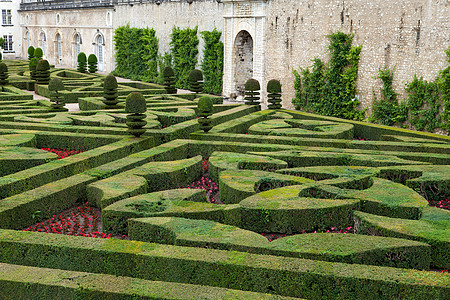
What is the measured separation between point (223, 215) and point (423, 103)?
9.37 metres

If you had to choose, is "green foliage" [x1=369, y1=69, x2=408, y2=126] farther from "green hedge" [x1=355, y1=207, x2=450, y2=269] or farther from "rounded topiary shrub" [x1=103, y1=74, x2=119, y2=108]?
"rounded topiary shrub" [x1=103, y1=74, x2=119, y2=108]

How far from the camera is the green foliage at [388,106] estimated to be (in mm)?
14945

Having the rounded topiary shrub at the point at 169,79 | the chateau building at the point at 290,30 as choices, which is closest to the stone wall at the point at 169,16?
the chateau building at the point at 290,30

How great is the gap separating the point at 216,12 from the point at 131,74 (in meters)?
9.57

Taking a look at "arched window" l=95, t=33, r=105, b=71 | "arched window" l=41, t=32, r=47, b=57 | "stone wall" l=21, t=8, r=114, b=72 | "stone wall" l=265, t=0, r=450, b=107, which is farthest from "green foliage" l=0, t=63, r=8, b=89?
"arched window" l=41, t=32, r=47, b=57

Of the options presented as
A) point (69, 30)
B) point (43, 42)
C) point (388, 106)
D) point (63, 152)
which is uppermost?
point (69, 30)

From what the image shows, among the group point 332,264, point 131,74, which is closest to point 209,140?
point 332,264

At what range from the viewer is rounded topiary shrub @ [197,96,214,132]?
12195 millimetres

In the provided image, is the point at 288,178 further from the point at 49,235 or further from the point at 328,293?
the point at 49,235

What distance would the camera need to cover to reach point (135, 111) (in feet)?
37.9

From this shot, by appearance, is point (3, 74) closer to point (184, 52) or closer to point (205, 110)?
point (184, 52)

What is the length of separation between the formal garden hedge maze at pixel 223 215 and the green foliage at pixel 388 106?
215 centimetres

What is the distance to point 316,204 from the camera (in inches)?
291

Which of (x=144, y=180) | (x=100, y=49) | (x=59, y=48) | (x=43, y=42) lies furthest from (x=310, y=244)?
(x=43, y=42)
